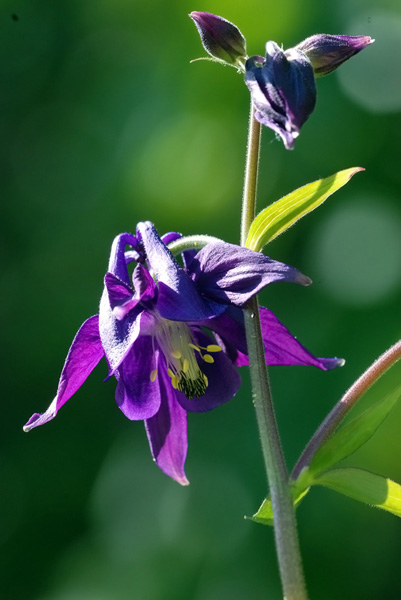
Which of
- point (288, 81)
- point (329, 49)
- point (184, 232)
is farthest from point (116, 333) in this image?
point (184, 232)

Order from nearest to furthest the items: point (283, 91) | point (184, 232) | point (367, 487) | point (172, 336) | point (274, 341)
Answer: point (283, 91)
point (367, 487)
point (274, 341)
point (172, 336)
point (184, 232)

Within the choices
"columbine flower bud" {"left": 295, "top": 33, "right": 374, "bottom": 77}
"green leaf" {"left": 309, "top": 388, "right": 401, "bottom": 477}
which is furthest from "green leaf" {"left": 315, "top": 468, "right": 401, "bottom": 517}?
"columbine flower bud" {"left": 295, "top": 33, "right": 374, "bottom": 77}

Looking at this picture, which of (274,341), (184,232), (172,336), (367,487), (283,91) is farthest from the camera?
(184,232)

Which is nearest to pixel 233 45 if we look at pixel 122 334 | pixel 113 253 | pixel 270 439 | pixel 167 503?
pixel 113 253

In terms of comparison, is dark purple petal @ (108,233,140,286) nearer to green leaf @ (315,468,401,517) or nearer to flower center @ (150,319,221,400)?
flower center @ (150,319,221,400)

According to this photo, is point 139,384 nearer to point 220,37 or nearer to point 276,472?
point 276,472

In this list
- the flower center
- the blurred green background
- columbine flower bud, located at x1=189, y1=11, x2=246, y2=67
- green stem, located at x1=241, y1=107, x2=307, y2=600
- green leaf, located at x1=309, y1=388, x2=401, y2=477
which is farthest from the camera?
the blurred green background
